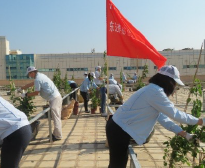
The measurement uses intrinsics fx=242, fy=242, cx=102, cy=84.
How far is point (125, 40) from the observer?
4273mm

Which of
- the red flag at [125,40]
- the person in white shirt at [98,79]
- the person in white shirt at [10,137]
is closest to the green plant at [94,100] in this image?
the person in white shirt at [98,79]

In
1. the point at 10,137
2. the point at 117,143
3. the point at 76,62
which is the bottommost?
the point at 117,143

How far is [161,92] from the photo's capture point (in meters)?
2.21

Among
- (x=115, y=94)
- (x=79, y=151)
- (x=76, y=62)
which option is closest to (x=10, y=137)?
(x=79, y=151)

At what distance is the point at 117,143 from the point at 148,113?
458mm

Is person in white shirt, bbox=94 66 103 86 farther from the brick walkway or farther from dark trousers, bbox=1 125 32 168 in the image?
dark trousers, bbox=1 125 32 168

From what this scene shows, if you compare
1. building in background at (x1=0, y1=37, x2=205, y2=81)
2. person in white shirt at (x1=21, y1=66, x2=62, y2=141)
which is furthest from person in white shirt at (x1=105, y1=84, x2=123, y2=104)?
building in background at (x1=0, y1=37, x2=205, y2=81)

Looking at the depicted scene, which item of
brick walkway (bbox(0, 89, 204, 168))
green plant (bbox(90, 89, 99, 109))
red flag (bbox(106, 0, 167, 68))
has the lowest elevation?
brick walkway (bbox(0, 89, 204, 168))

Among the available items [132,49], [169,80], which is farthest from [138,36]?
[169,80]

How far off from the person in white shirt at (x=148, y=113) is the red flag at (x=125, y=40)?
1.55 meters

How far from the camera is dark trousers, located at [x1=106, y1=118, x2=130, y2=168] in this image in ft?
7.91

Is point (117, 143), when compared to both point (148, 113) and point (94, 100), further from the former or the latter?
point (94, 100)

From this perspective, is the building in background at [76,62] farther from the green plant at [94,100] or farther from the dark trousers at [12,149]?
the dark trousers at [12,149]

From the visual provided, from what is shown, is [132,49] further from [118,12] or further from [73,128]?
[73,128]
